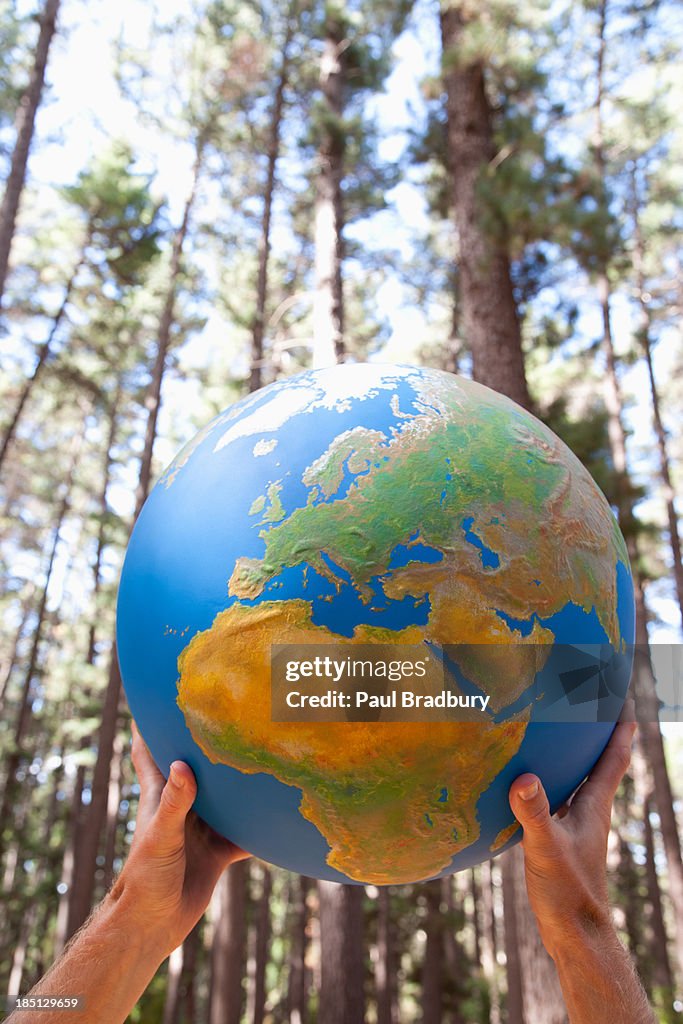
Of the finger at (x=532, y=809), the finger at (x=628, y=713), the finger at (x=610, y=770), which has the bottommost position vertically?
the finger at (x=532, y=809)

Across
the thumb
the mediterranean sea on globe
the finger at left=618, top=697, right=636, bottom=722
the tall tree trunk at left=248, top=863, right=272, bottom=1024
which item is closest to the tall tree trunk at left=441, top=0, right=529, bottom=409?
the finger at left=618, top=697, right=636, bottom=722

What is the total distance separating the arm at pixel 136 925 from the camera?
1.96 metres

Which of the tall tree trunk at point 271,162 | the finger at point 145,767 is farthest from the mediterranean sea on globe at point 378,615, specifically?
the tall tree trunk at point 271,162

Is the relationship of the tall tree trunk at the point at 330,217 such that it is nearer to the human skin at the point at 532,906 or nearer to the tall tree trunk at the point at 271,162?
the tall tree trunk at the point at 271,162

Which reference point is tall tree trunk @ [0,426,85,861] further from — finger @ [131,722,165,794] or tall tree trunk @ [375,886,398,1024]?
finger @ [131,722,165,794]

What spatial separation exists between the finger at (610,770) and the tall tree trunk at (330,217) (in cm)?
719

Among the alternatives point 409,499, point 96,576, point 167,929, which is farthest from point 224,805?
point 96,576

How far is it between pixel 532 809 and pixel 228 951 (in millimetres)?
9735

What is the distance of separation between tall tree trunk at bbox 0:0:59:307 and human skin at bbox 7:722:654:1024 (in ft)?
29.8

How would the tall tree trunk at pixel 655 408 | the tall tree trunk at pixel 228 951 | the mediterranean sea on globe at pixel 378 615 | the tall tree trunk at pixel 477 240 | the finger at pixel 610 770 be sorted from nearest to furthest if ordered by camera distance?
the mediterranean sea on globe at pixel 378 615 → the finger at pixel 610 770 → the tall tree trunk at pixel 477 240 → the tall tree trunk at pixel 228 951 → the tall tree trunk at pixel 655 408

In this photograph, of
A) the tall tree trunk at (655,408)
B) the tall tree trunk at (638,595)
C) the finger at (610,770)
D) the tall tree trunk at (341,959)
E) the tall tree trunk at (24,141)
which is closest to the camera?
the finger at (610,770)

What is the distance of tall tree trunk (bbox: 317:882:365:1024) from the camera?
7.73m

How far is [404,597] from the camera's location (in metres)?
1.84

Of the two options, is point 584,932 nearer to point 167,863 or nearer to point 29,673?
point 167,863
